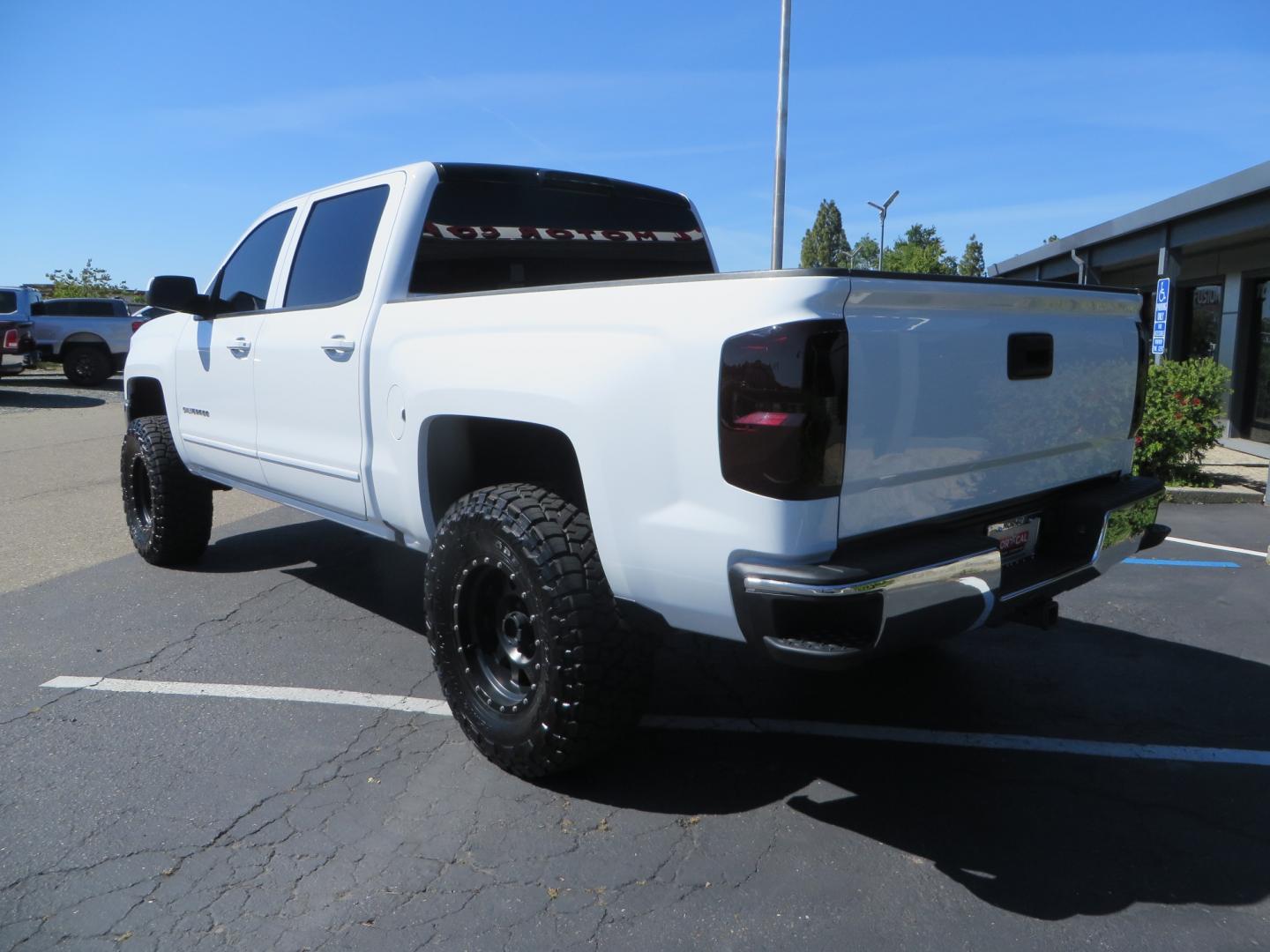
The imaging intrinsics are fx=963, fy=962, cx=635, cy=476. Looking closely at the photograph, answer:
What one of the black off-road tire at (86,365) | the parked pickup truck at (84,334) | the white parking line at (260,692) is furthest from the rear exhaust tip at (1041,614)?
the black off-road tire at (86,365)

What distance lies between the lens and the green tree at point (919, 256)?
36.9 metres

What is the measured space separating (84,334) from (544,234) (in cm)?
2149

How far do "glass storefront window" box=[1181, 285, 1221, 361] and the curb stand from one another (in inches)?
285

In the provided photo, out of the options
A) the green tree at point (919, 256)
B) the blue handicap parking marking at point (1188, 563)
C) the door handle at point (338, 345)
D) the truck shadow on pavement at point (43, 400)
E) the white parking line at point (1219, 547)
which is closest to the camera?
the door handle at point (338, 345)

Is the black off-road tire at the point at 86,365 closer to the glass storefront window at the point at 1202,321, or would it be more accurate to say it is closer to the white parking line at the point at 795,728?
the white parking line at the point at 795,728

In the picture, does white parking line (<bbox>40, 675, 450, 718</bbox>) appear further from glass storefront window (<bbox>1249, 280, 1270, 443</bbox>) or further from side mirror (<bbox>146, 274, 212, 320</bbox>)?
glass storefront window (<bbox>1249, 280, 1270, 443</bbox>)

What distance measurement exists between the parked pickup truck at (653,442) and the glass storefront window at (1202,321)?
14094 millimetres

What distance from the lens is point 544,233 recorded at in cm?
460

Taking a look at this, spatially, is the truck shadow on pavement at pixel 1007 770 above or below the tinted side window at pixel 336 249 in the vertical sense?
below

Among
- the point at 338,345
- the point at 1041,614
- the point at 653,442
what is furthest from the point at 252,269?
the point at 1041,614

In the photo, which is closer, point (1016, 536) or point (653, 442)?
point (653, 442)

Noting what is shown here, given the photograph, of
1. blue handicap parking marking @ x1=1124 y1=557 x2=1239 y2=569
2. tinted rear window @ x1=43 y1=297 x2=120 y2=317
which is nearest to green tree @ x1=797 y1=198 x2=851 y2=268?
tinted rear window @ x1=43 y1=297 x2=120 y2=317

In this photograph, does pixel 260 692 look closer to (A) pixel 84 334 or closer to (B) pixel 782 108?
(B) pixel 782 108

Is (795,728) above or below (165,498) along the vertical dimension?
below
